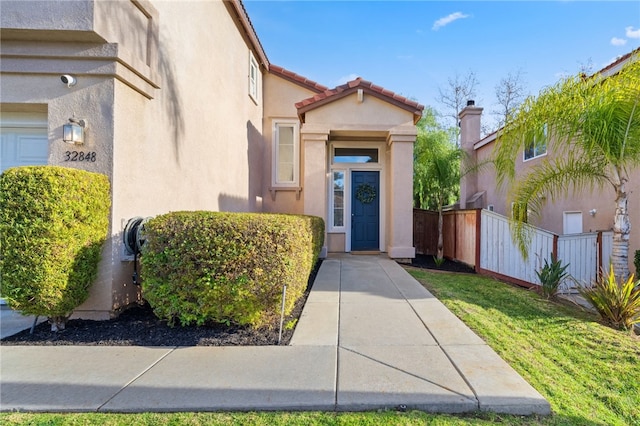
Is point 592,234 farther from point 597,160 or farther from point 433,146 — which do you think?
point 433,146

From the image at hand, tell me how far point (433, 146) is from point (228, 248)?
28.7 feet

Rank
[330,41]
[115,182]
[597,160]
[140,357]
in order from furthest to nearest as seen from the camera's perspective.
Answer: [330,41] < [597,160] < [115,182] < [140,357]

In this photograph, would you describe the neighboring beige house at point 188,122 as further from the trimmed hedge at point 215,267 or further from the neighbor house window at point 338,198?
the trimmed hedge at point 215,267

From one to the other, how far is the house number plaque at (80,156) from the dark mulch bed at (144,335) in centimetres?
224

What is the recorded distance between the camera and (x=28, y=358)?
331 cm

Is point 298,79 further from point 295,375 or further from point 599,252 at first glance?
point 295,375

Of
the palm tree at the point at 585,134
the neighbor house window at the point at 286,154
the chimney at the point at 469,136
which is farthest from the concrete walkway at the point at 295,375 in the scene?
the chimney at the point at 469,136

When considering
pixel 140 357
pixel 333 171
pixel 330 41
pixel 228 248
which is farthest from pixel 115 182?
pixel 330 41

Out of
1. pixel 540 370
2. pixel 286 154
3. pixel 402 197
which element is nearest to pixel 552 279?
pixel 540 370

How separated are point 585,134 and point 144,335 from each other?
732 cm

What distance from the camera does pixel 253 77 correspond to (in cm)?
1032

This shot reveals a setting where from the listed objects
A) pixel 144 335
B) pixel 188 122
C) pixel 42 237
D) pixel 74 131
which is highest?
pixel 188 122

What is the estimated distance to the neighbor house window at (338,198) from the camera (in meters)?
10.4

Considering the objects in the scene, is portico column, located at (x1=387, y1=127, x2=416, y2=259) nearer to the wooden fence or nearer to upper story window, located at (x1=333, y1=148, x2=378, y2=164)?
upper story window, located at (x1=333, y1=148, x2=378, y2=164)
